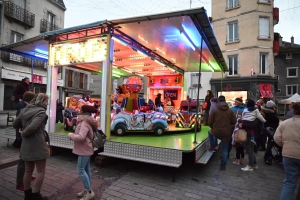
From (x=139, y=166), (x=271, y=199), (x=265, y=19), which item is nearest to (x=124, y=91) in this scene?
(x=139, y=166)

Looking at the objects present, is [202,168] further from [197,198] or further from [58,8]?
[58,8]

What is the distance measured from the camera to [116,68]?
33.4 ft

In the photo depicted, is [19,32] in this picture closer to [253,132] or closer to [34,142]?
[34,142]

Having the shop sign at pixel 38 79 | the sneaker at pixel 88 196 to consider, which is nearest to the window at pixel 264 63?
the sneaker at pixel 88 196

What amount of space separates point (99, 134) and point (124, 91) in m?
4.57

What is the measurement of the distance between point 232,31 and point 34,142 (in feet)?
67.2

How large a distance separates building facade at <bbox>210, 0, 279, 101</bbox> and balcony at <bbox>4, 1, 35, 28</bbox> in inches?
727

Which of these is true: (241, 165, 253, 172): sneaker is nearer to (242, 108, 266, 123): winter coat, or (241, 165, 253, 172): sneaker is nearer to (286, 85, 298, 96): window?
(242, 108, 266, 123): winter coat

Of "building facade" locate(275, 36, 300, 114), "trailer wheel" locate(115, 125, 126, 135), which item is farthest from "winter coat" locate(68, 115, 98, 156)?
"building facade" locate(275, 36, 300, 114)

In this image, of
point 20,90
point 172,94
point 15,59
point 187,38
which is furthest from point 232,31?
point 15,59

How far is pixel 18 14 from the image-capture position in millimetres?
17328

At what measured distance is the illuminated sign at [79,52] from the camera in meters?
5.27

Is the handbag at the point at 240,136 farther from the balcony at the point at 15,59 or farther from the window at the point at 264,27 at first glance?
the balcony at the point at 15,59

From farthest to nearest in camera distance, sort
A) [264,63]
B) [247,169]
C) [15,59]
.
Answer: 1. [264,63]
2. [15,59]
3. [247,169]
